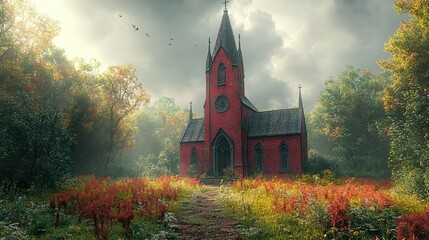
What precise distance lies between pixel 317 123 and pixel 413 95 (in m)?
41.6

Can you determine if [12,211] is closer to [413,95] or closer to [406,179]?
[406,179]

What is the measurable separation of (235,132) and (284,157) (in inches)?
213

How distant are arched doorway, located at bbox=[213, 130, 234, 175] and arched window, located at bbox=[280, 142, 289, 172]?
5057 millimetres

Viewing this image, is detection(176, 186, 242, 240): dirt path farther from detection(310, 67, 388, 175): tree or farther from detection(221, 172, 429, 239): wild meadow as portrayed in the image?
detection(310, 67, 388, 175): tree

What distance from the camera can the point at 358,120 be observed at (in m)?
41.2

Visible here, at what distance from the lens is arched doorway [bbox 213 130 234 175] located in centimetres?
3300

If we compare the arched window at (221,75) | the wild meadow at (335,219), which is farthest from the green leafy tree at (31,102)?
the arched window at (221,75)

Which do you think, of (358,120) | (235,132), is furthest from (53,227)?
(358,120)

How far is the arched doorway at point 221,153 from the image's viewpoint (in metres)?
33.0

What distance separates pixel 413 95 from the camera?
53.7 ft

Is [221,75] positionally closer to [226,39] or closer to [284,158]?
[226,39]

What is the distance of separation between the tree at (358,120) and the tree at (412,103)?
764 inches

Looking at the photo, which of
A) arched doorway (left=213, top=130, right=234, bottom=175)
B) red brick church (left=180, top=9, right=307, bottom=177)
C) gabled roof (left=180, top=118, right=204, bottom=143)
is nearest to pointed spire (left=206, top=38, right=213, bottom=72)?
red brick church (left=180, top=9, right=307, bottom=177)

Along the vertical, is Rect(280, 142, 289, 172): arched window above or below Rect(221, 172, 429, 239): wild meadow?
above
